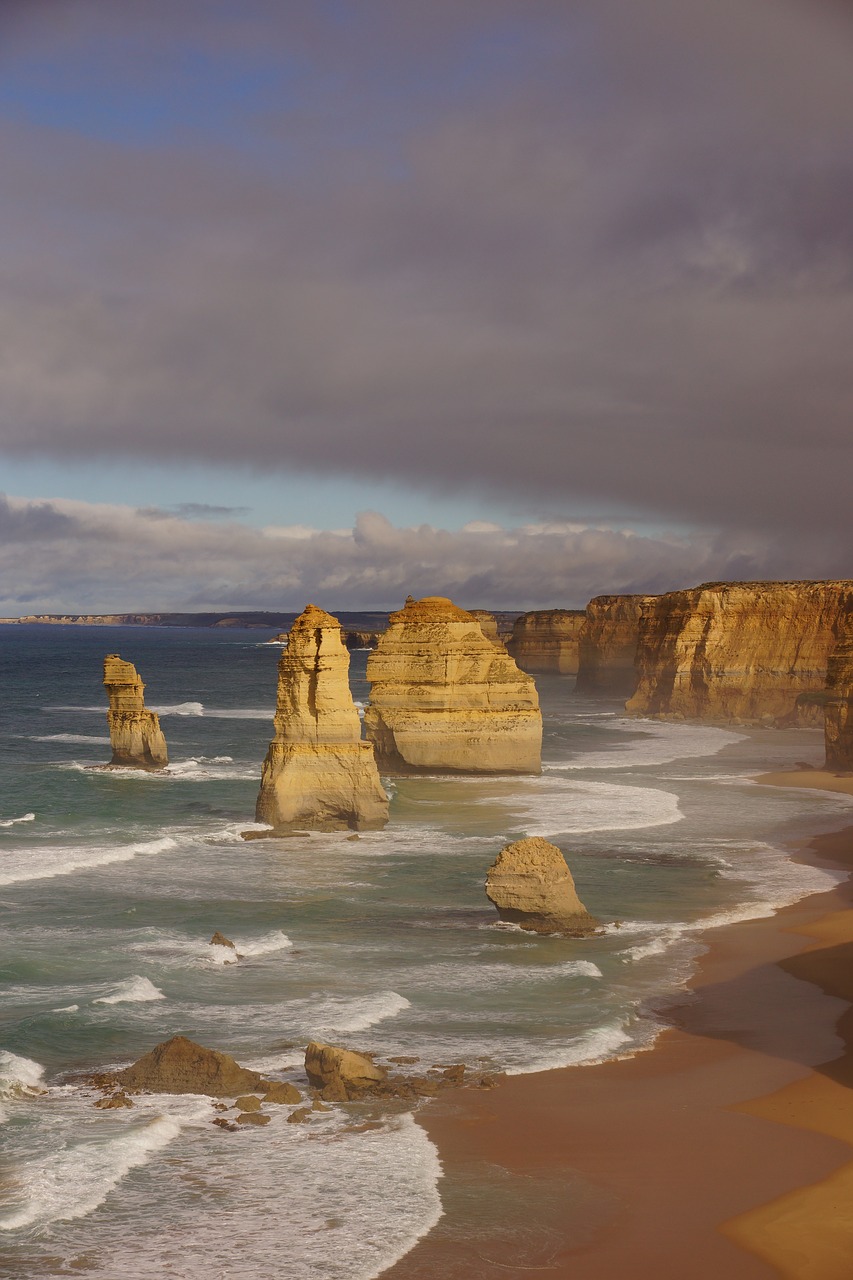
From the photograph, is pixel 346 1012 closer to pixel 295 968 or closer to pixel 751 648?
pixel 295 968

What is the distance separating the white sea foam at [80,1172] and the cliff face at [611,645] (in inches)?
4094

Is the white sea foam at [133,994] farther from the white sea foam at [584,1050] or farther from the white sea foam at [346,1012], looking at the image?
the white sea foam at [584,1050]

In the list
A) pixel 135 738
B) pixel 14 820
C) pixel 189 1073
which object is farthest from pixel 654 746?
pixel 189 1073

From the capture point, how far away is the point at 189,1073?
1722cm

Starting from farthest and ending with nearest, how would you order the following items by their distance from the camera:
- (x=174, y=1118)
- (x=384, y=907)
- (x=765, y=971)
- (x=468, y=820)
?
(x=468, y=820)
(x=384, y=907)
(x=765, y=971)
(x=174, y=1118)

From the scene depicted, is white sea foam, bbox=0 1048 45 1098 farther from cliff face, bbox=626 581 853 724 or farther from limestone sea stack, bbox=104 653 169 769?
cliff face, bbox=626 581 853 724

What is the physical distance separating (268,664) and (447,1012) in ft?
555

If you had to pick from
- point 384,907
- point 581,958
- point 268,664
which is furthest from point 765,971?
point 268,664

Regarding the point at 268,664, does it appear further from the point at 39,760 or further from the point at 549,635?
the point at 39,760

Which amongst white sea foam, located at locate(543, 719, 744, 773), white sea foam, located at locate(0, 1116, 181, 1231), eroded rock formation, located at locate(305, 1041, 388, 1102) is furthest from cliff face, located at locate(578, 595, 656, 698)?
white sea foam, located at locate(0, 1116, 181, 1231)

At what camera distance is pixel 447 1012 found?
20.9 m

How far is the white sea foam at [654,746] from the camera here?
2352 inches

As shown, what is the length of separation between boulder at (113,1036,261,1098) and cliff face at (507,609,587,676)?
135488mm

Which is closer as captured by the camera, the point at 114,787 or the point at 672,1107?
the point at 672,1107
